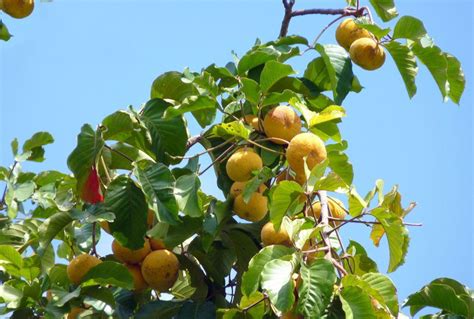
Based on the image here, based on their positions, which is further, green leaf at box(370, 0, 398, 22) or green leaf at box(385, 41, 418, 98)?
green leaf at box(370, 0, 398, 22)

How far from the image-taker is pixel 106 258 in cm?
269

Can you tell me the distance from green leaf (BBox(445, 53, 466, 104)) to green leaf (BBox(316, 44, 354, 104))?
0.34 metres

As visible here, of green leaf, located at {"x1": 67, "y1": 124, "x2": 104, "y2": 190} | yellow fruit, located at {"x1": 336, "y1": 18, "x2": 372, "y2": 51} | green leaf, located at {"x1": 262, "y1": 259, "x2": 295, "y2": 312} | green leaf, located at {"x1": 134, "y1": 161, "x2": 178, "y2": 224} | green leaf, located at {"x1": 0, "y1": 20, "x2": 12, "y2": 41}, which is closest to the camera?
green leaf, located at {"x1": 262, "y1": 259, "x2": 295, "y2": 312}

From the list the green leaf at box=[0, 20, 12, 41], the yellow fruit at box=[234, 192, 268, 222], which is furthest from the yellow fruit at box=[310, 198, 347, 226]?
the green leaf at box=[0, 20, 12, 41]

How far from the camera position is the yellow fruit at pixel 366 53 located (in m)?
2.65

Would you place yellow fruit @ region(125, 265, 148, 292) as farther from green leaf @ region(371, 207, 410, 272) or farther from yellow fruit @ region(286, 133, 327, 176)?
green leaf @ region(371, 207, 410, 272)

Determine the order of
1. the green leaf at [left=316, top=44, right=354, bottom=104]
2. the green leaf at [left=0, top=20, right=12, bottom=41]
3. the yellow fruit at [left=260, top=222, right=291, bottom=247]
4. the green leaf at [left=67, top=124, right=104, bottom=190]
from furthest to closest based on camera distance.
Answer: the green leaf at [left=0, top=20, right=12, bottom=41] → the green leaf at [left=316, top=44, right=354, bottom=104] → the green leaf at [left=67, top=124, right=104, bottom=190] → the yellow fruit at [left=260, top=222, right=291, bottom=247]

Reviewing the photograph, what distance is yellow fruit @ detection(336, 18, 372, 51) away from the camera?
9.05ft

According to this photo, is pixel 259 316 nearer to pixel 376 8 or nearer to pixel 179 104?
pixel 179 104

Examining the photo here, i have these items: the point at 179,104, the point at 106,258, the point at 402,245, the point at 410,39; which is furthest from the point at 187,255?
the point at 410,39

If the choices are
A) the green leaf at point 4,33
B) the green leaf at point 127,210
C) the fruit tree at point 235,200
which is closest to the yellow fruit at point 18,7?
the green leaf at point 4,33

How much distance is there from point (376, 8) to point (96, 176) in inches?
40.5

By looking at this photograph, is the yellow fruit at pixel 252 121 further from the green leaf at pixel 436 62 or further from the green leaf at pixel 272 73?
the green leaf at pixel 436 62

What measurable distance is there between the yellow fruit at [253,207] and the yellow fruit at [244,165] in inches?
2.6
